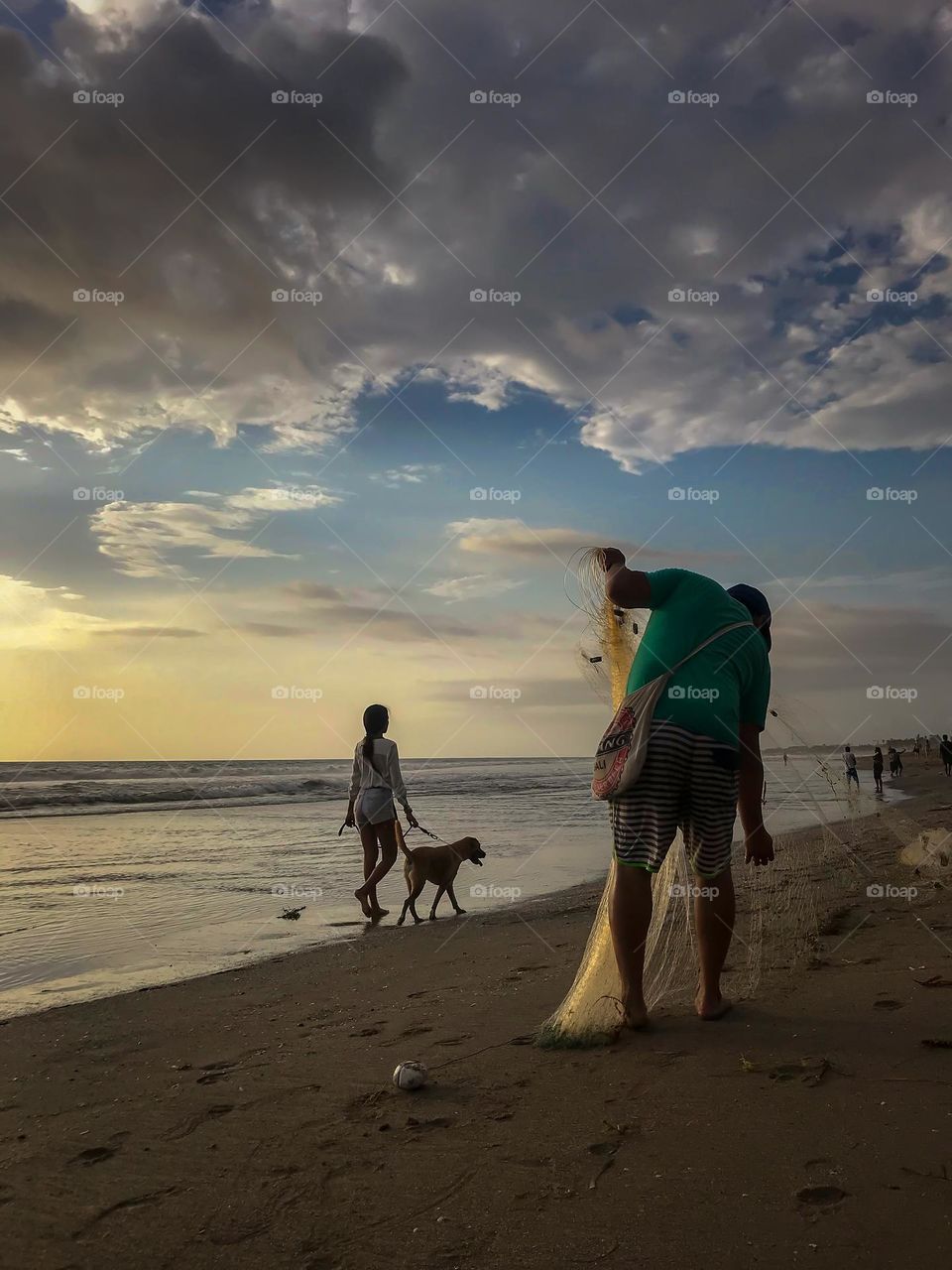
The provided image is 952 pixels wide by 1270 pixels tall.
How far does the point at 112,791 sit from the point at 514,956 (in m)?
28.1

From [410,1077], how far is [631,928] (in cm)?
95

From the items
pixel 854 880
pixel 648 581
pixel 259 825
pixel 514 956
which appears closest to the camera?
pixel 648 581

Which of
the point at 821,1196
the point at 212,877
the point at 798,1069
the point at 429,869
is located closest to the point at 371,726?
the point at 429,869

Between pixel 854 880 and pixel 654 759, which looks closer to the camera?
pixel 654 759

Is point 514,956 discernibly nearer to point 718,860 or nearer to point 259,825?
point 718,860

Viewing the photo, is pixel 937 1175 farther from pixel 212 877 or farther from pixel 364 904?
pixel 212 877

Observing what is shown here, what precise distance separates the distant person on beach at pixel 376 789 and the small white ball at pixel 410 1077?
5.04m

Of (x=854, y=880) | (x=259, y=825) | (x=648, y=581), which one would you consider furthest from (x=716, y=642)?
(x=259, y=825)

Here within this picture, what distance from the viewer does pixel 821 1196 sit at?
2086mm

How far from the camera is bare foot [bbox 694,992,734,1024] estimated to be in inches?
135

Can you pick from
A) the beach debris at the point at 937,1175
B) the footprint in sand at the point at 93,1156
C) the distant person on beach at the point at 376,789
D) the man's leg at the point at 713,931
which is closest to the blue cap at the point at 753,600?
the man's leg at the point at 713,931

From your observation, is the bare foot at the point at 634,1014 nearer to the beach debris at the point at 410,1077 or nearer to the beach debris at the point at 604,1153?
the beach debris at the point at 410,1077

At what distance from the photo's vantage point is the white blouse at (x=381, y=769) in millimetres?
8148

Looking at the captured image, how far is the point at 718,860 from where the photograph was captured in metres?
3.35
